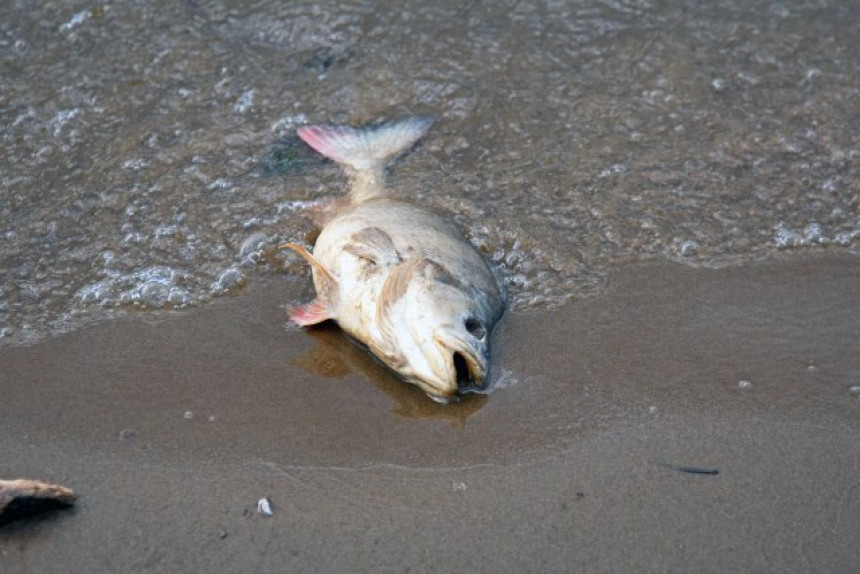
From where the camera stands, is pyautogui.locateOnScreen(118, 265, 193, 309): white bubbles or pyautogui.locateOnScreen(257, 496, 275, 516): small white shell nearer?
pyautogui.locateOnScreen(257, 496, 275, 516): small white shell

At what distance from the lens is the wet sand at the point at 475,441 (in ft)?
12.6

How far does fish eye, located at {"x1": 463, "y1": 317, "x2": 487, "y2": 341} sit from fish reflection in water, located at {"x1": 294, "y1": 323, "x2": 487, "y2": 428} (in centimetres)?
29

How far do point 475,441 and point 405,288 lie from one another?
0.87m

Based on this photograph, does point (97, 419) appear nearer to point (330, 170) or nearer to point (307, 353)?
point (307, 353)

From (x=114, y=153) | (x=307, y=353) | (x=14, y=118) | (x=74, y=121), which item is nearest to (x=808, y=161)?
(x=307, y=353)

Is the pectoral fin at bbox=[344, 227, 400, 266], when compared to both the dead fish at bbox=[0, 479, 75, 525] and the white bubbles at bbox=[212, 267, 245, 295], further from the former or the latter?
the dead fish at bbox=[0, 479, 75, 525]

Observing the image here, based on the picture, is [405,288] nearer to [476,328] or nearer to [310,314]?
[476,328]

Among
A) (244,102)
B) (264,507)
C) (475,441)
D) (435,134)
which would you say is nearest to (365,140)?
(435,134)

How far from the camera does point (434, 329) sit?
175 inches

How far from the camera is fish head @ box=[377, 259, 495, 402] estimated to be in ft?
14.4

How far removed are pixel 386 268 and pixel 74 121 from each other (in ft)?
9.79

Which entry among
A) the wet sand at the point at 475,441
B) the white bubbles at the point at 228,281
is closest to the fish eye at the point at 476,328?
the wet sand at the point at 475,441

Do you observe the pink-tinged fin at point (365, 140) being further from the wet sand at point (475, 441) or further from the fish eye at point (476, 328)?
the fish eye at point (476, 328)

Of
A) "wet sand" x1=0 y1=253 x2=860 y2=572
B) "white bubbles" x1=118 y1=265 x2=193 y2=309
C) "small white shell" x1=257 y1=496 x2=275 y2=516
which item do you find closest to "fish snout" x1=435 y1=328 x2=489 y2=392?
"wet sand" x1=0 y1=253 x2=860 y2=572
